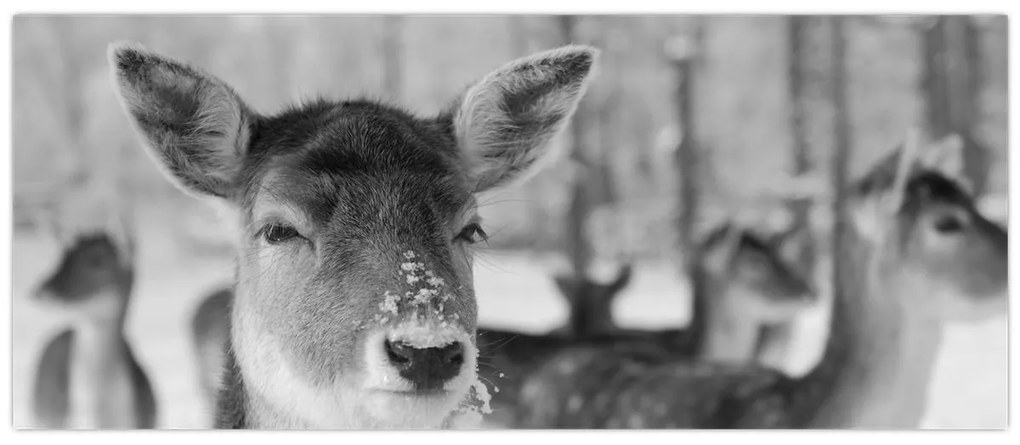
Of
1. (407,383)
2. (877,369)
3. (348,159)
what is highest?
(348,159)

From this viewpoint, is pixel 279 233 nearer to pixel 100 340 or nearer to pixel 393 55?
pixel 393 55

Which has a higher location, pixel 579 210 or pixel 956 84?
pixel 956 84

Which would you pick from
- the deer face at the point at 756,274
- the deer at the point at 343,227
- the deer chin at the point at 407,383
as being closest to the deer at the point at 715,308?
the deer face at the point at 756,274

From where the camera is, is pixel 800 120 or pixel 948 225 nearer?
pixel 948 225

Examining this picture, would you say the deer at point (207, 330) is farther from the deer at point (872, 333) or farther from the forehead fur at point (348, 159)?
the forehead fur at point (348, 159)

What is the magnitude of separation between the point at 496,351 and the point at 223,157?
1.48 meters

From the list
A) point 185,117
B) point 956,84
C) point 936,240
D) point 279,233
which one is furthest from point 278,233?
point 956,84

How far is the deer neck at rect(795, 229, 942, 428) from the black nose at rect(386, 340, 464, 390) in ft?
5.63

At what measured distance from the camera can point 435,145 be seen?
5.86 ft

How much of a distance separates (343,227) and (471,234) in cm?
24

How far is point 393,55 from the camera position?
9.50 feet

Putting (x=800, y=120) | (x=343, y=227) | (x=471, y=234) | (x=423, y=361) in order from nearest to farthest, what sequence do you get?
(x=423, y=361)
(x=343, y=227)
(x=471, y=234)
(x=800, y=120)
